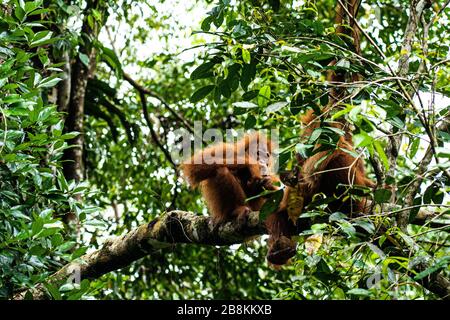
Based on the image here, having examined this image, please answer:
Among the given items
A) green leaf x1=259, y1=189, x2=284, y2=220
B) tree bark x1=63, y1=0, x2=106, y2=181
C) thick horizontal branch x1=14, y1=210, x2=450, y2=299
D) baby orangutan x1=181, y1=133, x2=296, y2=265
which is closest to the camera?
green leaf x1=259, y1=189, x2=284, y2=220

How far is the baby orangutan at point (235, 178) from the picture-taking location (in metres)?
4.76

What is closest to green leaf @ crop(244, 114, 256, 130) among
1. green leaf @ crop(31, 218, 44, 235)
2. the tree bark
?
green leaf @ crop(31, 218, 44, 235)

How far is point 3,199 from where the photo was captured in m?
3.90

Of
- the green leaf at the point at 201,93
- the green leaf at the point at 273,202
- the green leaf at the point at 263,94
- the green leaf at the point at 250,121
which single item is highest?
the green leaf at the point at 201,93

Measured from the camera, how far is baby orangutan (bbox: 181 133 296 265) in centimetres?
476

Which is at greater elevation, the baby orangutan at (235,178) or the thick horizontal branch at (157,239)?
the baby orangutan at (235,178)

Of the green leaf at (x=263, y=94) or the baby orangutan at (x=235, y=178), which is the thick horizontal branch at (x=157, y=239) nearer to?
the baby orangutan at (x=235, y=178)

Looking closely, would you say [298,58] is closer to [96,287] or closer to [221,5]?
[221,5]

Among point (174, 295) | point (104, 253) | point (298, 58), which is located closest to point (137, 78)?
point (174, 295)

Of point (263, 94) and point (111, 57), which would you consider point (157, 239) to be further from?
point (111, 57)

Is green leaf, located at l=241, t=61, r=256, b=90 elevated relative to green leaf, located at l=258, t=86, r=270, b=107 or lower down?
elevated

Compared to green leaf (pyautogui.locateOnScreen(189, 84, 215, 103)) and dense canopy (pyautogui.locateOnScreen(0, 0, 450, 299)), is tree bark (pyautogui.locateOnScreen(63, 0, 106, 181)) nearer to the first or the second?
dense canopy (pyautogui.locateOnScreen(0, 0, 450, 299))

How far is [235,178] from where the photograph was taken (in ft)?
18.1

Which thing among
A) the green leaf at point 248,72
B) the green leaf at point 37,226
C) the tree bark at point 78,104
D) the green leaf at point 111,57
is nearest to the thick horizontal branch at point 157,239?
the green leaf at point 37,226
